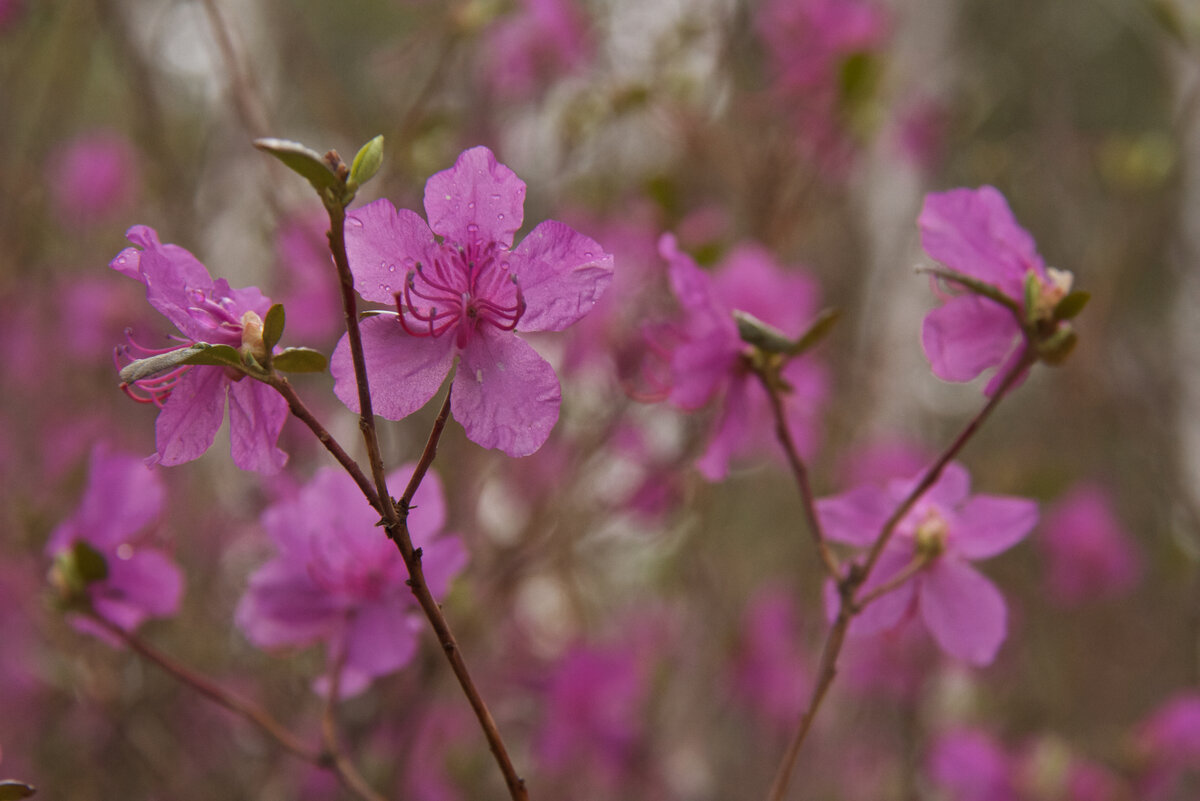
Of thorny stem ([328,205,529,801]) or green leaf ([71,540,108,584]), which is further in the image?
green leaf ([71,540,108,584])

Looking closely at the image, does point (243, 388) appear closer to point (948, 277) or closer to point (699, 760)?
point (948, 277)

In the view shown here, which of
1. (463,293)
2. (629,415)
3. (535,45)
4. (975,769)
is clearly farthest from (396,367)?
(535,45)

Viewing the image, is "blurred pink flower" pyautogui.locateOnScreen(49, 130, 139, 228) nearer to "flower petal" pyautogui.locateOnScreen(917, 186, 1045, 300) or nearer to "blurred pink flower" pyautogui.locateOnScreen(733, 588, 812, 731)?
"blurred pink flower" pyautogui.locateOnScreen(733, 588, 812, 731)

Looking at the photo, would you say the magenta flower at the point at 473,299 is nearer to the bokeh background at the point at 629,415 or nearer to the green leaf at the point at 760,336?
the green leaf at the point at 760,336

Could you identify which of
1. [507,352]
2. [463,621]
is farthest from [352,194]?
[463,621]

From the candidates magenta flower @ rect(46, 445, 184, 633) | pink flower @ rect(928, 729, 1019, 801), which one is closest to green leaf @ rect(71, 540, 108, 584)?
magenta flower @ rect(46, 445, 184, 633)

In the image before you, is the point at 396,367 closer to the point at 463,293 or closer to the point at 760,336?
the point at 463,293
